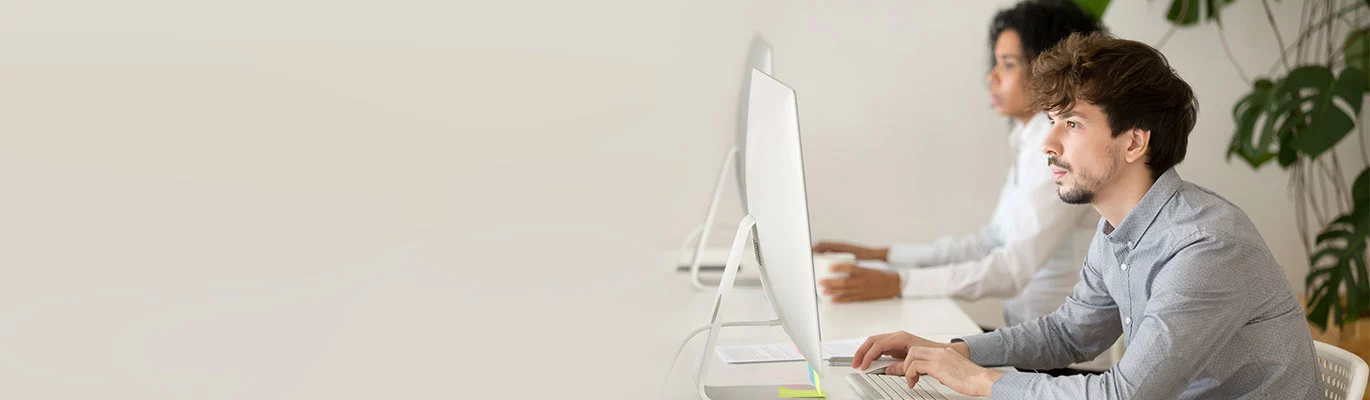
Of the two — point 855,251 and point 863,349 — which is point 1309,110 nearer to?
point 855,251

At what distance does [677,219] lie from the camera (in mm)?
3352

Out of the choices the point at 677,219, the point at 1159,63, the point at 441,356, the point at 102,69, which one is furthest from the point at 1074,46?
the point at 677,219

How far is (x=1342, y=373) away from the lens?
1263 millimetres

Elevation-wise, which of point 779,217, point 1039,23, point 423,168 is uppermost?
point 423,168

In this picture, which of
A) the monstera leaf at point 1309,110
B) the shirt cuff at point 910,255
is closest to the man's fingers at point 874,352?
the shirt cuff at point 910,255

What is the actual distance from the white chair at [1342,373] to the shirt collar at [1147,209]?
0.78ft

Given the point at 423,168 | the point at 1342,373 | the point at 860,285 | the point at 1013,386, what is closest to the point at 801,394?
the point at 1013,386

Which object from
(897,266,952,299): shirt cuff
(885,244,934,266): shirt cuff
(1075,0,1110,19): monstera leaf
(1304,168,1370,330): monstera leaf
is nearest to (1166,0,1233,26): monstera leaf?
(1075,0,1110,19): monstera leaf

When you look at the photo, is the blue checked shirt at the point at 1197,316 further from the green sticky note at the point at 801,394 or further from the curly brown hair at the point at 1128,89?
the green sticky note at the point at 801,394

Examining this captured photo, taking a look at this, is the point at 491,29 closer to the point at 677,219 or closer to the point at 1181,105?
the point at 677,219

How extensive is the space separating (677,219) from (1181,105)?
2217 millimetres

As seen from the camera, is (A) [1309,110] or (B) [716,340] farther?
(A) [1309,110]

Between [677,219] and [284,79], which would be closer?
[284,79]

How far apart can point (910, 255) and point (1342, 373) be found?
152cm
